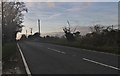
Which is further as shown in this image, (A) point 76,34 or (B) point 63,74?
(A) point 76,34

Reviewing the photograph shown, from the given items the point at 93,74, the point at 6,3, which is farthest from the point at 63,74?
the point at 6,3

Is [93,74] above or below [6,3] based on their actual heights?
below

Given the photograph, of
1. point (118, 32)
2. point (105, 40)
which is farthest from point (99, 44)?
point (118, 32)

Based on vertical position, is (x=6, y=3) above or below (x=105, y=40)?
above

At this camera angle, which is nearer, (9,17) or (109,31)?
(109,31)

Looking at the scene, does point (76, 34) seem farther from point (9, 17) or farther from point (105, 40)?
point (105, 40)

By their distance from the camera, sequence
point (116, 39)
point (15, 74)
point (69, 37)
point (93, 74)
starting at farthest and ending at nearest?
point (69, 37)
point (116, 39)
point (15, 74)
point (93, 74)

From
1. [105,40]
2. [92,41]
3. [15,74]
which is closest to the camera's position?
[15,74]

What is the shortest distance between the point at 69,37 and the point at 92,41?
56.2 ft

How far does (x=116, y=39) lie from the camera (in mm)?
37188

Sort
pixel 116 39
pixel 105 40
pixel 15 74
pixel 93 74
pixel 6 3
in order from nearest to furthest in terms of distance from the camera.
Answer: pixel 93 74, pixel 15 74, pixel 116 39, pixel 105 40, pixel 6 3

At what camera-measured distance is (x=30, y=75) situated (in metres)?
13.0

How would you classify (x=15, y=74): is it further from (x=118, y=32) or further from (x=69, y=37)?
(x=69, y=37)

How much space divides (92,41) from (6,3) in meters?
16.6
